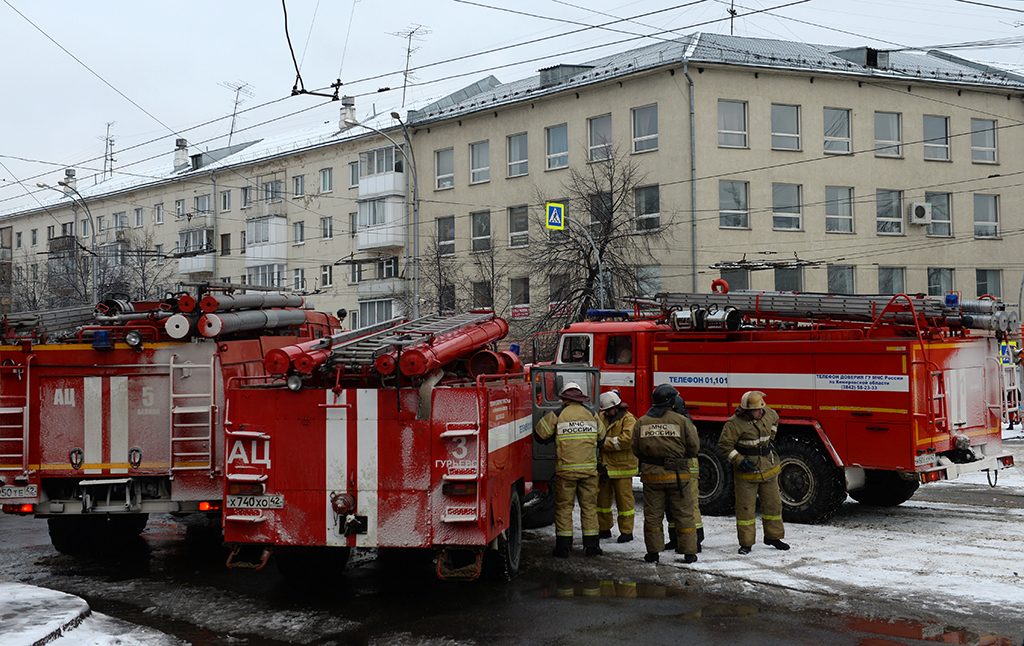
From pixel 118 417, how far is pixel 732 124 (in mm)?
26835

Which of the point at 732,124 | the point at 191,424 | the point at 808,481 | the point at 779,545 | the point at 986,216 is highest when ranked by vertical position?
the point at 732,124

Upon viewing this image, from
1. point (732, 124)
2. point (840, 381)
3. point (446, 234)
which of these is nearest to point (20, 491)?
point (840, 381)

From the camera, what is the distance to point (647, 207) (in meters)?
32.8

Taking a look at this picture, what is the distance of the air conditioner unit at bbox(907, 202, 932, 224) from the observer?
A: 33438 millimetres

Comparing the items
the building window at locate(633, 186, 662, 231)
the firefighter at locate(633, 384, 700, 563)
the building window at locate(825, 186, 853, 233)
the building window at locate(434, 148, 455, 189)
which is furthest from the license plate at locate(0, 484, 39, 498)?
the building window at locate(434, 148, 455, 189)

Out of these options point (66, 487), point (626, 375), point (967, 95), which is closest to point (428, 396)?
point (66, 487)

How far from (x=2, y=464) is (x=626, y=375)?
775 cm

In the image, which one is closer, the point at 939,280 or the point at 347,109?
the point at 939,280

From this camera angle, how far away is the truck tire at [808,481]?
434 inches

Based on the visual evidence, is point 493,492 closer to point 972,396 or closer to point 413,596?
point 413,596

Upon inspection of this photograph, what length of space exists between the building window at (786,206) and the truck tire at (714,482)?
2202cm

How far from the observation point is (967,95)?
34.7 metres

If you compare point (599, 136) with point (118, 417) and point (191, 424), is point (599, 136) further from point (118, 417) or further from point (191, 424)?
point (118, 417)

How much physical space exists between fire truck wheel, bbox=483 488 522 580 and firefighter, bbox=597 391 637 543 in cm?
151
